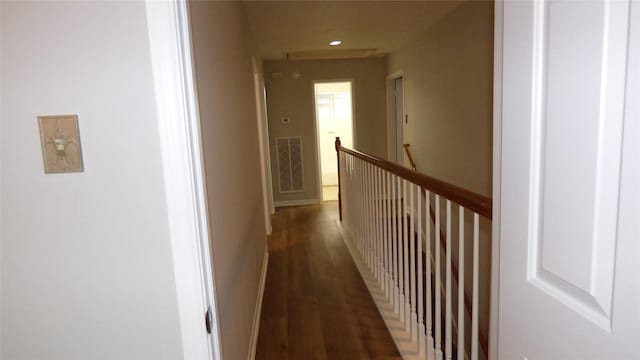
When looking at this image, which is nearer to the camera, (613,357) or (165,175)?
(613,357)

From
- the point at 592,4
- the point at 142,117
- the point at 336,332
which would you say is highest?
the point at 592,4

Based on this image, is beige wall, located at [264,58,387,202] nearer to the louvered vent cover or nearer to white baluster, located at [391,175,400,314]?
the louvered vent cover

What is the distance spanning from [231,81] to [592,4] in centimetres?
174

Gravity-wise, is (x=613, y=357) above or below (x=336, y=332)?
above

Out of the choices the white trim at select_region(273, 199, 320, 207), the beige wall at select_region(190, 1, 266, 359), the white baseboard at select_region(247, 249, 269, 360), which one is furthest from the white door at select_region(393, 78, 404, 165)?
the beige wall at select_region(190, 1, 266, 359)

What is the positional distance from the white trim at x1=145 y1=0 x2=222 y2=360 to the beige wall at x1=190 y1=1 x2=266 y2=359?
0.95ft

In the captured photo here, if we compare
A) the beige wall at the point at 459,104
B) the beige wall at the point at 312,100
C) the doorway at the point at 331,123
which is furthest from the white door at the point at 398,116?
the doorway at the point at 331,123

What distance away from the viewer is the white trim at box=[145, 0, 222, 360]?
798 mm

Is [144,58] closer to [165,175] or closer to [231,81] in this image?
[165,175]

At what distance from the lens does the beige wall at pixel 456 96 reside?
10.1ft

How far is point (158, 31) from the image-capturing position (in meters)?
0.80

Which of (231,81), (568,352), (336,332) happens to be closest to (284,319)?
(336,332)

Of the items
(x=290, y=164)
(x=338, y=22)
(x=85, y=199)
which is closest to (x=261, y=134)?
(x=338, y=22)

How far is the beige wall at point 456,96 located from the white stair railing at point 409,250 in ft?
1.89
